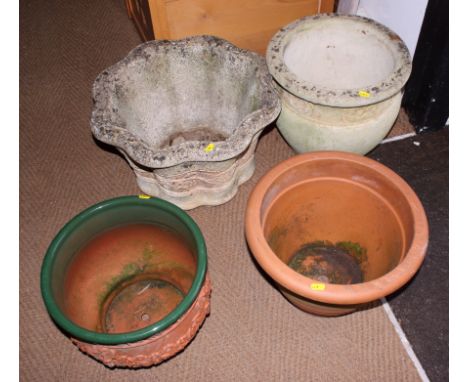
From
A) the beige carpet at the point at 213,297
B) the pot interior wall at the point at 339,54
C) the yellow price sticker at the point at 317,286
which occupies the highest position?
the pot interior wall at the point at 339,54

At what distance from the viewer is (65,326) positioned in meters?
1.08

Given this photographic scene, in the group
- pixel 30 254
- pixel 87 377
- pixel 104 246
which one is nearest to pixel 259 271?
pixel 104 246

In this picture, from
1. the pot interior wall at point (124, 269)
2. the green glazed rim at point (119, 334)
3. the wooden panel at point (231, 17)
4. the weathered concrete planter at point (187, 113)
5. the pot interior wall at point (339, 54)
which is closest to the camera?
the green glazed rim at point (119, 334)

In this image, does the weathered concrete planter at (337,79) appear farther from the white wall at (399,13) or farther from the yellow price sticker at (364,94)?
the white wall at (399,13)

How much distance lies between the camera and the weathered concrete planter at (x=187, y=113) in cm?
139

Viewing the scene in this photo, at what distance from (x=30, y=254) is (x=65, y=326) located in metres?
0.67

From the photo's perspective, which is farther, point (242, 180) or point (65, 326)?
point (242, 180)

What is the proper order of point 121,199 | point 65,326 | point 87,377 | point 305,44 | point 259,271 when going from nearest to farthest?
1. point 65,326
2. point 121,199
3. point 87,377
4. point 259,271
5. point 305,44

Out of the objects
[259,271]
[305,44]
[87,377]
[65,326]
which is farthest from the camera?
[305,44]

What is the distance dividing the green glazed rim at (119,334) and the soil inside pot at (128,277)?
10 centimetres

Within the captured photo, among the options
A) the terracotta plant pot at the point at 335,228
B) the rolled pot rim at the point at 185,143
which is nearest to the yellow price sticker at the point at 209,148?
the rolled pot rim at the point at 185,143

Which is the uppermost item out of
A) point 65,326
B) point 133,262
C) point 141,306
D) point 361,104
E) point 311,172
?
point 361,104

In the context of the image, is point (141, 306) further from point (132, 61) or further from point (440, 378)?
point (440, 378)

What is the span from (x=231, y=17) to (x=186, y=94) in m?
0.37
